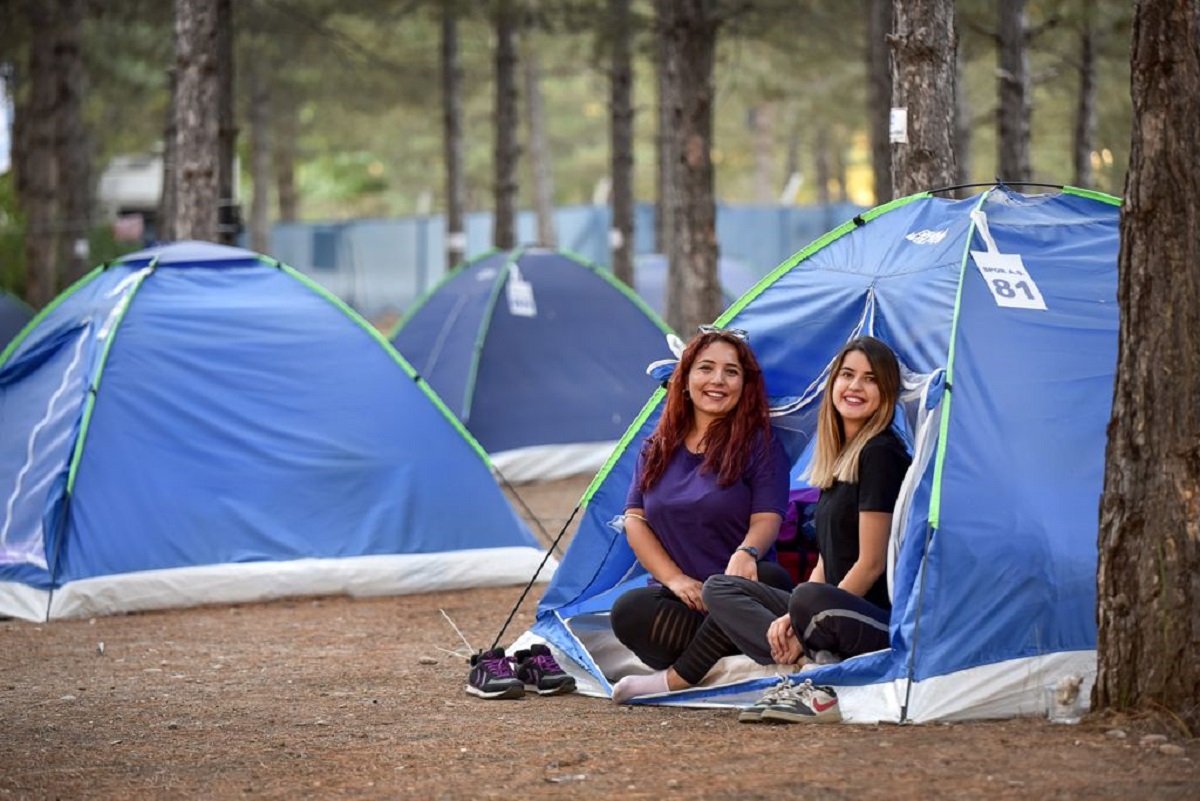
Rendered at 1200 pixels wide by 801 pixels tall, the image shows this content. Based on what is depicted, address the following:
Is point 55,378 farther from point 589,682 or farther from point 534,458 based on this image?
point 534,458

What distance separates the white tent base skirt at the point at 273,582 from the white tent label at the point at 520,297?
4.60 m

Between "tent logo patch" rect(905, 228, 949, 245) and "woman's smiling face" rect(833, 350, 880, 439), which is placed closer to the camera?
"woman's smiling face" rect(833, 350, 880, 439)

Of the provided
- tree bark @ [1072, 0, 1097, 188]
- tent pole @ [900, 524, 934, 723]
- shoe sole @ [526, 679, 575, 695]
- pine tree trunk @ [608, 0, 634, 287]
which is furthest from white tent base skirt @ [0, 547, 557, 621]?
tree bark @ [1072, 0, 1097, 188]

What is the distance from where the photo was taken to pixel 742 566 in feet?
19.1

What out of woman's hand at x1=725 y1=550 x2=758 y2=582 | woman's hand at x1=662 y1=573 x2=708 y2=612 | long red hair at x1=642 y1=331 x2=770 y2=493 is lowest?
woman's hand at x1=662 y1=573 x2=708 y2=612

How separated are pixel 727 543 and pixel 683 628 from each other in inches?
13.5

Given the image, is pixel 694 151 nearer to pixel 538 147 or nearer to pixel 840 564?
pixel 840 564

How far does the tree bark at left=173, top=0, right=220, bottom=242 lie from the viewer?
11.3 m

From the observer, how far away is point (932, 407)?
5.50 m

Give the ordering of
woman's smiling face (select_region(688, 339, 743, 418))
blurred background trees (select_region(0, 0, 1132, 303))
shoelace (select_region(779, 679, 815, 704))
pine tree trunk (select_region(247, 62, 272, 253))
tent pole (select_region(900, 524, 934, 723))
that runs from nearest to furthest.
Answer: tent pole (select_region(900, 524, 934, 723)) < shoelace (select_region(779, 679, 815, 704)) < woman's smiling face (select_region(688, 339, 743, 418)) < blurred background trees (select_region(0, 0, 1132, 303)) < pine tree trunk (select_region(247, 62, 272, 253))

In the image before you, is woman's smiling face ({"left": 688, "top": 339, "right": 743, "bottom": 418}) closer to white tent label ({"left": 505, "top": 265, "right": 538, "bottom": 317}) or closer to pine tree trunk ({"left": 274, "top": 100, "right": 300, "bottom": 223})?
white tent label ({"left": 505, "top": 265, "right": 538, "bottom": 317})

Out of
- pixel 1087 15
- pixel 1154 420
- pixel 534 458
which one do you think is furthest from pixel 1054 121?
pixel 1154 420

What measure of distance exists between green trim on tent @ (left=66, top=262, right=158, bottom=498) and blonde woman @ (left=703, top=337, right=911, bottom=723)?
391 centimetres

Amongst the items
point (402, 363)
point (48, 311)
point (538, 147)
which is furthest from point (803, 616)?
point (538, 147)
